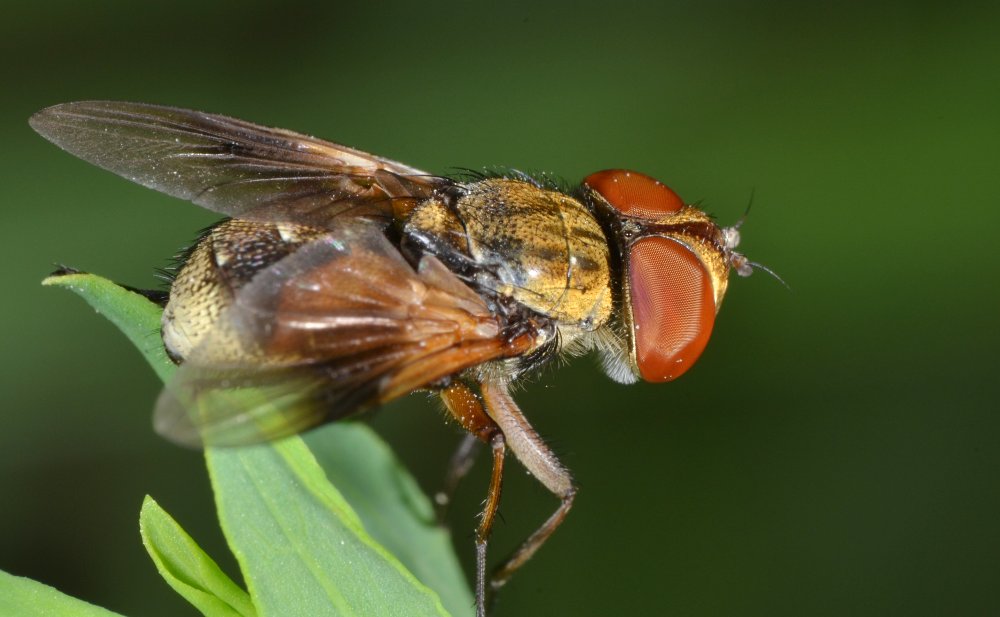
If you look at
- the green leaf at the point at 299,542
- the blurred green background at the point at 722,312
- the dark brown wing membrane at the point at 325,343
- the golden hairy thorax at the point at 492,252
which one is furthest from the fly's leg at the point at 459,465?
the green leaf at the point at 299,542

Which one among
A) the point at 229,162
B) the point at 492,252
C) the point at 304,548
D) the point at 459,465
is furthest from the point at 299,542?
the point at 459,465

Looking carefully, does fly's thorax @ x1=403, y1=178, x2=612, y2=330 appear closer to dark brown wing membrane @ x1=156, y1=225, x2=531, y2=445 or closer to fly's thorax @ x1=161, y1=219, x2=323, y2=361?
dark brown wing membrane @ x1=156, y1=225, x2=531, y2=445

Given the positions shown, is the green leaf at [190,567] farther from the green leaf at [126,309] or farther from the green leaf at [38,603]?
the green leaf at [126,309]

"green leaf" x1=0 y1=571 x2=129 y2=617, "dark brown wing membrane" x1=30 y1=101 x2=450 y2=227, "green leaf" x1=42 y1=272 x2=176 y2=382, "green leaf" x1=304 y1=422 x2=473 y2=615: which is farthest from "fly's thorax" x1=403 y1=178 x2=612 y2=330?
"green leaf" x1=0 y1=571 x2=129 y2=617

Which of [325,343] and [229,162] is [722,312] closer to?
[229,162]

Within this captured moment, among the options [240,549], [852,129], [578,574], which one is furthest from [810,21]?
[240,549]
